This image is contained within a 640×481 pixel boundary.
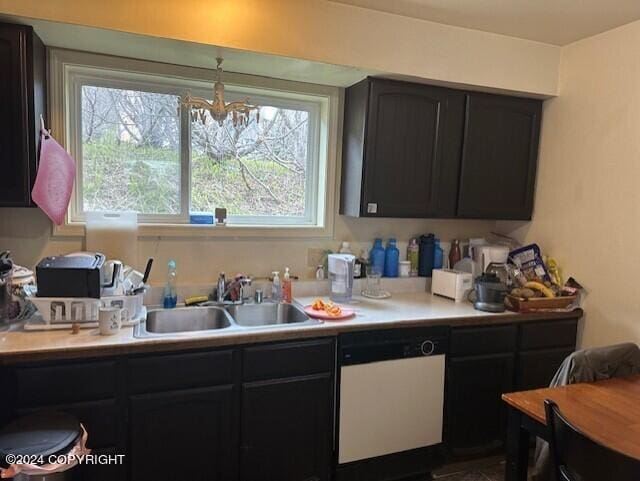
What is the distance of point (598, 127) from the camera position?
2.48 metres

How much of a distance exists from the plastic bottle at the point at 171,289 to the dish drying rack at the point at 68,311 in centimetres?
37

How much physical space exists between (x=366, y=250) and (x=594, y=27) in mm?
1710

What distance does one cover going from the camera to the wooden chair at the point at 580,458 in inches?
43.0

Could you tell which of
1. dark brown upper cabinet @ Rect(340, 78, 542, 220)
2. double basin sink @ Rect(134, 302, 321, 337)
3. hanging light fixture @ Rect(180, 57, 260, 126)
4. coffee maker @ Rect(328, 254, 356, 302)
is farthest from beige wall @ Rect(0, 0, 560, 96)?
double basin sink @ Rect(134, 302, 321, 337)

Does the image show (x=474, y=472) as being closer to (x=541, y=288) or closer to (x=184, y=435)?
(x=541, y=288)

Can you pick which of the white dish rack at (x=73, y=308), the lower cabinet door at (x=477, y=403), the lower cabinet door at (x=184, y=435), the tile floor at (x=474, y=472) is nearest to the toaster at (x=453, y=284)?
the lower cabinet door at (x=477, y=403)

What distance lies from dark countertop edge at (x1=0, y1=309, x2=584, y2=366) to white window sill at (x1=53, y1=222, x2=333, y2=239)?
75 cm

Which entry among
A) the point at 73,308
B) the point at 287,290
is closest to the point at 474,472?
the point at 287,290

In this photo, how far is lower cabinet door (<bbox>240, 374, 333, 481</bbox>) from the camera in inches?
77.4

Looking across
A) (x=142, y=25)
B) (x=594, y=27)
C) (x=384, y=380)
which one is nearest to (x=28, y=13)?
(x=142, y=25)

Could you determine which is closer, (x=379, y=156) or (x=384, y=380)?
(x=384, y=380)

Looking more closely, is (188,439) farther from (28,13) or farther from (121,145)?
(28,13)

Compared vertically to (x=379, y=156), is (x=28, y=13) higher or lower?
higher

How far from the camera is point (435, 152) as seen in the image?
2.58m
